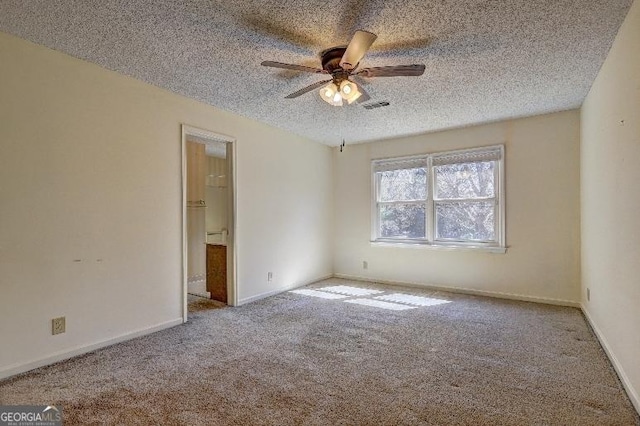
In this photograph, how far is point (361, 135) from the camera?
5.22 meters

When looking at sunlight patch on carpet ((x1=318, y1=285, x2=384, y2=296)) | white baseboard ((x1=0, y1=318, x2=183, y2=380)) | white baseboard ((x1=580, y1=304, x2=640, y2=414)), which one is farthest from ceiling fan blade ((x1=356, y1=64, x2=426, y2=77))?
sunlight patch on carpet ((x1=318, y1=285, x2=384, y2=296))

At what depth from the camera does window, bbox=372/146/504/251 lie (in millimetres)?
4602

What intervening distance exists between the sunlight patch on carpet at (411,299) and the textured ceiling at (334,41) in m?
2.40

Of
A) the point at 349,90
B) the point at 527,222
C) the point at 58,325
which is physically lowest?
the point at 58,325

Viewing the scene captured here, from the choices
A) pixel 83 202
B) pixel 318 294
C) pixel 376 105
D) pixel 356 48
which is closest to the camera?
pixel 356 48

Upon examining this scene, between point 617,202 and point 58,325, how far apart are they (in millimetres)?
4221

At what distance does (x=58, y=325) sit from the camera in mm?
2582

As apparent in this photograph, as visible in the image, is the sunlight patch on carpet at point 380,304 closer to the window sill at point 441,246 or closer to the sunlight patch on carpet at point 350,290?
the sunlight patch on carpet at point 350,290

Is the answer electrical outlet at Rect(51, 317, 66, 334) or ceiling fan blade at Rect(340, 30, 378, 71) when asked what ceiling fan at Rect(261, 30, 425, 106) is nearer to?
ceiling fan blade at Rect(340, 30, 378, 71)

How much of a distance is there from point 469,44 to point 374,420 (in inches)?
102

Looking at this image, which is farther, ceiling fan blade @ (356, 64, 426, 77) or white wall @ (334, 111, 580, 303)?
white wall @ (334, 111, 580, 303)

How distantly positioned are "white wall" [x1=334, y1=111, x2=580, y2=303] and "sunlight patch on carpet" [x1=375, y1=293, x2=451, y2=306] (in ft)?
2.09

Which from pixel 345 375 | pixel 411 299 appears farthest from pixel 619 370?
pixel 411 299

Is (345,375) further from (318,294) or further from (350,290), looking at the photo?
(350,290)
